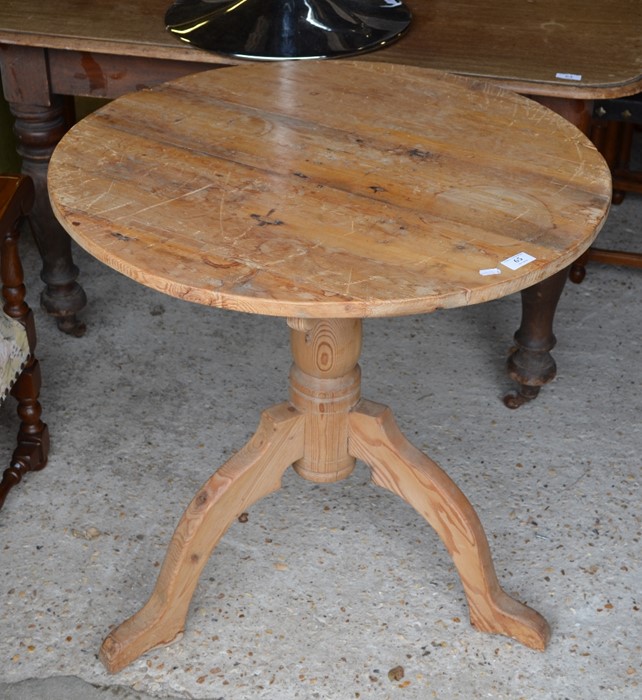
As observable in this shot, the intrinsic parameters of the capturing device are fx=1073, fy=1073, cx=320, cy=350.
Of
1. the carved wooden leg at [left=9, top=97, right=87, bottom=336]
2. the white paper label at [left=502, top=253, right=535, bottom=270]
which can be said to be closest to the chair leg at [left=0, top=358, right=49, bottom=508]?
the carved wooden leg at [left=9, top=97, right=87, bottom=336]

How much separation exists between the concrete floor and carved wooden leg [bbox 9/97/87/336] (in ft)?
0.35

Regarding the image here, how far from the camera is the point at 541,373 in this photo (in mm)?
2586

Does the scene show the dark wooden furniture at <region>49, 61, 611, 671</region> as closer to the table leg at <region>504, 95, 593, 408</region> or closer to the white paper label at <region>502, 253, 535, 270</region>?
the white paper label at <region>502, 253, 535, 270</region>

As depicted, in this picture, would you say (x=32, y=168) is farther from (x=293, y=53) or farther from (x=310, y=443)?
(x=310, y=443)

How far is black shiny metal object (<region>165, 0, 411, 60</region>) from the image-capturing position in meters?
2.21

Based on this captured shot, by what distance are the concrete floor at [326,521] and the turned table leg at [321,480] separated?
69 millimetres

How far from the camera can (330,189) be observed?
1700 mm

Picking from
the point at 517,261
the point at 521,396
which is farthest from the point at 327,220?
the point at 521,396

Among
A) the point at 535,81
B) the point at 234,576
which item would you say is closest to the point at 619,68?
the point at 535,81

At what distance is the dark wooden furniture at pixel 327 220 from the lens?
4.88 feet

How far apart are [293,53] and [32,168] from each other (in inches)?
29.4

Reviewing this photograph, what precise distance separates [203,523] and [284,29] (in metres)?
1.02

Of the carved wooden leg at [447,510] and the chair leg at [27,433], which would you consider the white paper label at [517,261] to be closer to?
the carved wooden leg at [447,510]

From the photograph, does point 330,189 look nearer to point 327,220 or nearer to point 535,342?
point 327,220
